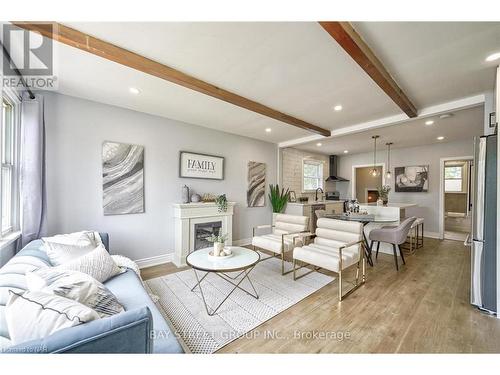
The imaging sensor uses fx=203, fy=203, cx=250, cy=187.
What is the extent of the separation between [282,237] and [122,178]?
2.58 m

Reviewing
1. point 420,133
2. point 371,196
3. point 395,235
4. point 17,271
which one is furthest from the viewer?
point 371,196

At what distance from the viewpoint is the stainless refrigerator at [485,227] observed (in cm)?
207

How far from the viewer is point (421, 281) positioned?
2809 mm

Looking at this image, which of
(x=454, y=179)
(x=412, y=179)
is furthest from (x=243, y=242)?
(x=454, y=179)

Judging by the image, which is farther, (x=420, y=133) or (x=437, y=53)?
(x=420, y=133)

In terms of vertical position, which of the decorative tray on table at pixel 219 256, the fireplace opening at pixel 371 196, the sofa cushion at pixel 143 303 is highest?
the fireplace opening at pixel 371 196

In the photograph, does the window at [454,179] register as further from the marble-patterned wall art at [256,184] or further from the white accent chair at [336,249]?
the white accent chair at [336,249]

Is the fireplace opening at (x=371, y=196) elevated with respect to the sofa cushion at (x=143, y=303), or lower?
elevated

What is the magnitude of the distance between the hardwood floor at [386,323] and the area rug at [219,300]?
0.12 metres

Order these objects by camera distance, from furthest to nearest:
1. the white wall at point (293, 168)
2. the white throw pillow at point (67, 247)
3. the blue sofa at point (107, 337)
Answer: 1. the white wall at point (293, 168)
2. the white throw pillow at point (67, 247)
3. the blue sofa at point (107, 337)

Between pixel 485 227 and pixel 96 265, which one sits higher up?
pixel 485 227

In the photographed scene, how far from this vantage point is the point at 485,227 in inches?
83.7

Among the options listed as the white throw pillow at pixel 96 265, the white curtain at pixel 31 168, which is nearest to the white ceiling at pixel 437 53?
the white throw pillow at pixel 96 265

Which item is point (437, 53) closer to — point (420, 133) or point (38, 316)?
point (420, 133)
